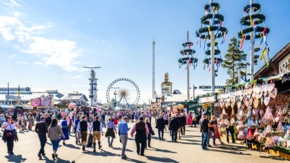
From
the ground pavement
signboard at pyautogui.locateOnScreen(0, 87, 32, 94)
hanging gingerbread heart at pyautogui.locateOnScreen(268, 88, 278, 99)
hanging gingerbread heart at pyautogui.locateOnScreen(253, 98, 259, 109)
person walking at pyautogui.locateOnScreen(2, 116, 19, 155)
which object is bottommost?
the ground pavement

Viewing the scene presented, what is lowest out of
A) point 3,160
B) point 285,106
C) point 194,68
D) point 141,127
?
point 3,160

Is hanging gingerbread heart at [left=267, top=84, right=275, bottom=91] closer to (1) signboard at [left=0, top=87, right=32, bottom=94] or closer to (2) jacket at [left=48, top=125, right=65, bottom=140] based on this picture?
(2) jacket at [left=48, top=125, right=65, bottom=140]

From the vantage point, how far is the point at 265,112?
13.9 m

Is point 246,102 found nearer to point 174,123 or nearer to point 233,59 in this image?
point 174,123

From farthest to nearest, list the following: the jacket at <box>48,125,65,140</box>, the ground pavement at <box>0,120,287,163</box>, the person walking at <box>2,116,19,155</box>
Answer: the person walking at <box>2,116,19,155</box> < the jacket at <box>48,125,65,140</box> < the ground pavement at <box>0,120,287,163</box>

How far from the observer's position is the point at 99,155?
13438 mm

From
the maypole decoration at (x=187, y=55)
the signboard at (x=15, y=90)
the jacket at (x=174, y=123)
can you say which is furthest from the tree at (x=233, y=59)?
the signboard at (x=15, y=90)

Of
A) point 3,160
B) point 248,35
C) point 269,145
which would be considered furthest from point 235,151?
point 248,35

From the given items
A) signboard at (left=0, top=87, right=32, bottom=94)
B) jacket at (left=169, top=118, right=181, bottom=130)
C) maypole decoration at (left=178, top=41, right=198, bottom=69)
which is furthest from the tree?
signboard at (left=0, top=87, right=32, bottom=94)

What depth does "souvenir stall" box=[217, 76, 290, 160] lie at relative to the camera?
39.8ft

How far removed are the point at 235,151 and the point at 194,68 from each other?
2724cm

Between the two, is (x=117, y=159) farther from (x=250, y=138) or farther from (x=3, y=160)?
(x=250, y=138)

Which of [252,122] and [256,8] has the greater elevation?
[256,8]

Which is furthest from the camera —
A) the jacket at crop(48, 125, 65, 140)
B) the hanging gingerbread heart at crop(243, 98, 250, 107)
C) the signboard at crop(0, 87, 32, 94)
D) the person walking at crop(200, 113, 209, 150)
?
the signboard at crop(0, 87, 32, 94)
